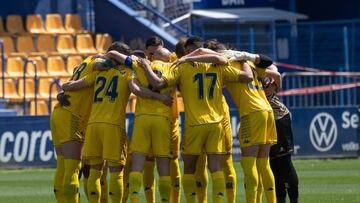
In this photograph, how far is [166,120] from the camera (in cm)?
1449

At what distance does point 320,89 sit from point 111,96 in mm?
17498

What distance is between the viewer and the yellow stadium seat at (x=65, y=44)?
32438 mm

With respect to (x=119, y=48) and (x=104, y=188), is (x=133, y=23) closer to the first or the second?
(x=104, y=188)

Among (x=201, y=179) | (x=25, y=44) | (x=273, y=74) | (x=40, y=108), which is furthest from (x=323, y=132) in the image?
(x=201, y=179)

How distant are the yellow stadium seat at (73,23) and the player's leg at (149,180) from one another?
58.7ft

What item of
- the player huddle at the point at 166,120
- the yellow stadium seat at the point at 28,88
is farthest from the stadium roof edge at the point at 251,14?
the player huddle at the point at 166,120

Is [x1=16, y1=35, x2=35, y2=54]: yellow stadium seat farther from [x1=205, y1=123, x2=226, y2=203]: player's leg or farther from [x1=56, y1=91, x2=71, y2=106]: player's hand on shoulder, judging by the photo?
[x1=205, y1=123, x2=226, y2=203]: player's leg

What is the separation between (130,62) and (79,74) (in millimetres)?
831

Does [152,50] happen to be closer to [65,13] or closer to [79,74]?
[79,74]

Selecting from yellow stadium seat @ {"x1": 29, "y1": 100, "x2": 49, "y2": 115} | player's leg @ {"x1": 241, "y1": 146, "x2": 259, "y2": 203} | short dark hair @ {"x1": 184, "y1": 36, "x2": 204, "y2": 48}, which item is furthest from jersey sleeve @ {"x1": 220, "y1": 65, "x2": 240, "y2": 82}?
yellow stadium seat @ {"x1": 29, "y1": 100, "x2": 49, "y2": 115}

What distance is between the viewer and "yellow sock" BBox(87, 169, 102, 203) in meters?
14.4

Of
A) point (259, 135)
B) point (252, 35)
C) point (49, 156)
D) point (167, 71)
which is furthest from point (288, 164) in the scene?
point (252, 35)

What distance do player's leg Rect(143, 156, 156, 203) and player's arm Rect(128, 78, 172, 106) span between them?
1.11 m

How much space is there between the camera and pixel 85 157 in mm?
14633
